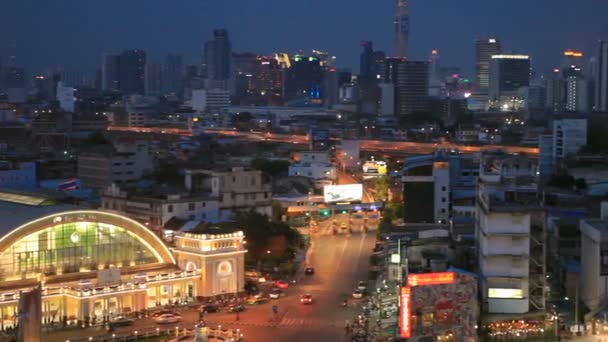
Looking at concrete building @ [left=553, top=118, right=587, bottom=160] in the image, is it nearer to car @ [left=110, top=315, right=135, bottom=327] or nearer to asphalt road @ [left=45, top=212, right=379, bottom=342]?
asphalt road @ [left=45, top=212, right=379, bottom=342]

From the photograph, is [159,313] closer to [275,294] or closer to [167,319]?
[167,319]

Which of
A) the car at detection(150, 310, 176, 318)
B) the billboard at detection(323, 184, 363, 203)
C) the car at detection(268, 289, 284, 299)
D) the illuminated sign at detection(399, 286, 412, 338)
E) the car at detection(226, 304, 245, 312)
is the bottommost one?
the car at detection(150, 310, 176, 318)

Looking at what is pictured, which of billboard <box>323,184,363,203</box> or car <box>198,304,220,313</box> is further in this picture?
billboard <box>323,184,363,203</box>

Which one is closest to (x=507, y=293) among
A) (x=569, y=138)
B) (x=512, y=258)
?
(x=512, y=258)

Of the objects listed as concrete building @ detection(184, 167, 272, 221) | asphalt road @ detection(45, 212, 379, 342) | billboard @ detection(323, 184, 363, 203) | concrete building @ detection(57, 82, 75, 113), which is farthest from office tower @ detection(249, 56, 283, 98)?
asphalt road @ detection(45, 212, 379, 342)

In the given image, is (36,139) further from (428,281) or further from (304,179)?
(428,281)

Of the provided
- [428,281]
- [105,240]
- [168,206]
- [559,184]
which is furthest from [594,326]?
[559,184]
